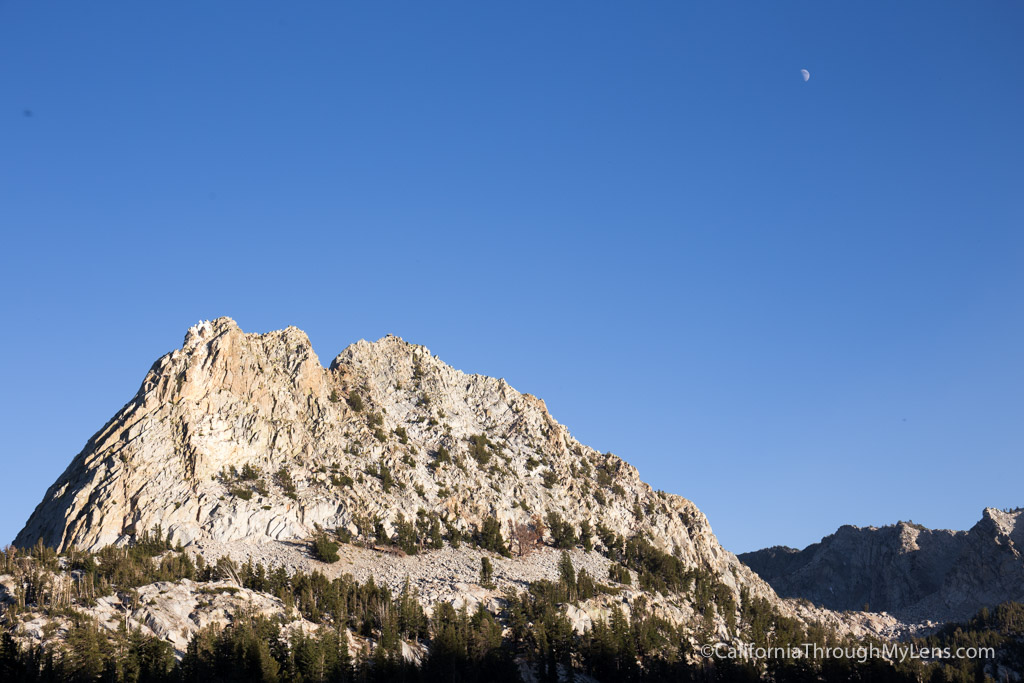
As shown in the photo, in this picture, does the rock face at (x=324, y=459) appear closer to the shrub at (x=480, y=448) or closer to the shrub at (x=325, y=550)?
the shrub at (x=480, y=448)

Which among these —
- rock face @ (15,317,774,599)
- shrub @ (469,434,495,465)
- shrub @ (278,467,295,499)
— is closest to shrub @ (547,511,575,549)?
rock face @ (15,317,774,599)

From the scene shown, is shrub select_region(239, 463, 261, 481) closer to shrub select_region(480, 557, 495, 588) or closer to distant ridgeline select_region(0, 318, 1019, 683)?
distant ridgeline select_region(0, 318, 1019, 683)

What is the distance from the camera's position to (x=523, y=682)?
9538 cm

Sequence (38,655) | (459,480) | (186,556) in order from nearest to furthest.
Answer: (38,655), (186,556), (459,480)

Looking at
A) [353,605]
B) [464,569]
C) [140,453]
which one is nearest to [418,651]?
[353,605]

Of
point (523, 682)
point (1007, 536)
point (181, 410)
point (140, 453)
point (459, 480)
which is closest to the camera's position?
point (523, 682)

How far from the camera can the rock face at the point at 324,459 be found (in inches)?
4461

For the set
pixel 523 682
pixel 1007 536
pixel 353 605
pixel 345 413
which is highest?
pixel 345 413

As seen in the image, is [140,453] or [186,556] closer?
[186,556]

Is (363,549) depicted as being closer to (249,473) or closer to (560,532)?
(249,473)

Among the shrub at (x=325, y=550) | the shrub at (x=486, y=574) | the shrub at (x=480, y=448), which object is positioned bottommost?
the shrub at (x=486, y=574)

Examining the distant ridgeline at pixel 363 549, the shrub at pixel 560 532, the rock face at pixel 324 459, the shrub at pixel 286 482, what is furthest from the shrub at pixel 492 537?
the shrub at pixel 286 482

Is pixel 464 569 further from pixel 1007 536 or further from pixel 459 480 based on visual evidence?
pixel 1007 536

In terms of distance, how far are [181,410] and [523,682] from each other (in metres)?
64.5
